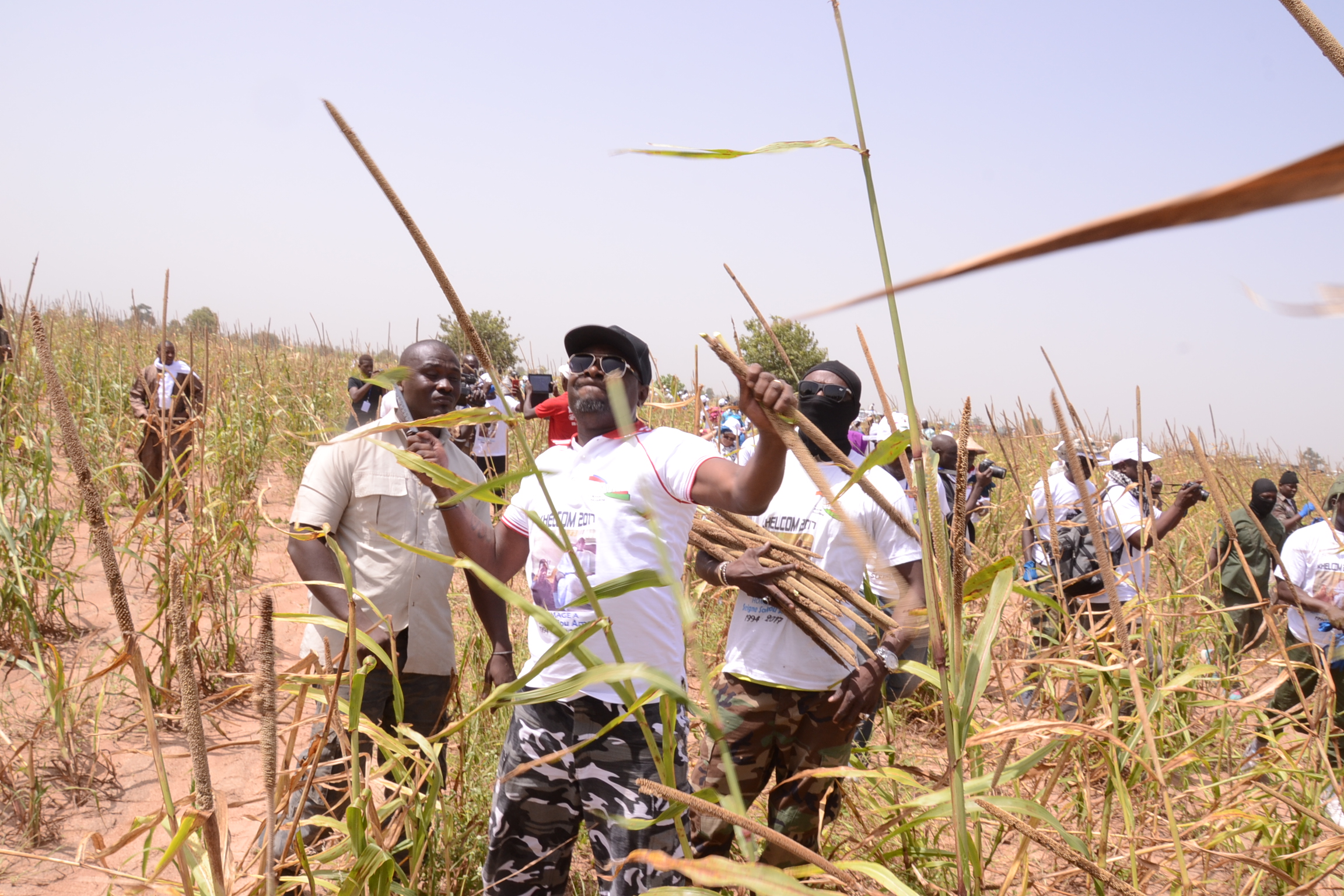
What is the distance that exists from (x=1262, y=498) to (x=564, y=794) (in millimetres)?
4817

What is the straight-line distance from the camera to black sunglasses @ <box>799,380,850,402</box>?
8.48 feet

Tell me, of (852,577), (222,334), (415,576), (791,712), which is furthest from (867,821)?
(222,334)

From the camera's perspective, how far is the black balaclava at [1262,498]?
4.92 m

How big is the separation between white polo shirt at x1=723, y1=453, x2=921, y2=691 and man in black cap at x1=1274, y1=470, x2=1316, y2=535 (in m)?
4.46

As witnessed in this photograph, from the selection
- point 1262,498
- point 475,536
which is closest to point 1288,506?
point 1262,498

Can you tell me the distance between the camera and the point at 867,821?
2.63 meters

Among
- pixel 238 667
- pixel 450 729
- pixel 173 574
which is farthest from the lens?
pixel 238 667

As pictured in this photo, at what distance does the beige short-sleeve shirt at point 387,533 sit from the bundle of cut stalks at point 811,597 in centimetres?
78

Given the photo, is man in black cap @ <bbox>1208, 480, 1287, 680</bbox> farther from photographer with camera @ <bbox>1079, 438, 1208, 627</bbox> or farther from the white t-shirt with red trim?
the white t-shirt with red trim

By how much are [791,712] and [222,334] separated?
13.7 m

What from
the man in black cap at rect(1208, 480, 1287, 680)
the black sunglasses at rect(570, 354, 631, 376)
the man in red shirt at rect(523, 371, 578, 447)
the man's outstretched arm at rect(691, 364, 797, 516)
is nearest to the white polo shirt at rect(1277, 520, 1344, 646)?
the man in black cap at rect(1208, 480, 1287, 680)

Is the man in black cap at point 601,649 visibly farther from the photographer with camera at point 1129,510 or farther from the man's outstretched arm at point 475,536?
the photographer with camera at point 1129,510

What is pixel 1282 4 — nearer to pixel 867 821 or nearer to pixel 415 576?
pixel 415 576

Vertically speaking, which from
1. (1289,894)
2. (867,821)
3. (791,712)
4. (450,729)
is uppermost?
(450,729)
